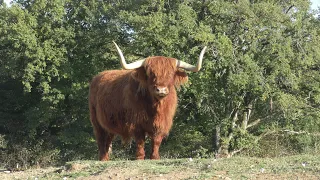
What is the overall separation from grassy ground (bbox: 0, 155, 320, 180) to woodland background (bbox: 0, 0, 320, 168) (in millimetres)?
12343

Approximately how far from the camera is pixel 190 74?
67.9ft

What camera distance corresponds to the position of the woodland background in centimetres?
2041

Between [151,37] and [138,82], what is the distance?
11.0 meters

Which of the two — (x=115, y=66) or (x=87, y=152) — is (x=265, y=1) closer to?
(x=115, y=66)

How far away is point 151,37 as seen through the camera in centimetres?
2030

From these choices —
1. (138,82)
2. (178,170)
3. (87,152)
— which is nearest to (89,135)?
(87,152)

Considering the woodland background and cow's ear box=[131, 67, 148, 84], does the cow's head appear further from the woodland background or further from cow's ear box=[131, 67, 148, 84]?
the woodland background

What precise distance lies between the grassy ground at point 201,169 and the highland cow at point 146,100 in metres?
1.77

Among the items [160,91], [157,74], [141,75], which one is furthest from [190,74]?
[160,91]

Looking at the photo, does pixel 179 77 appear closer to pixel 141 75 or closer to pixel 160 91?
pixel 141 75

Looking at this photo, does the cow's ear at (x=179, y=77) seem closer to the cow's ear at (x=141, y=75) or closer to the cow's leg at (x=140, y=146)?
the cow's ear at (x=141, y=75)

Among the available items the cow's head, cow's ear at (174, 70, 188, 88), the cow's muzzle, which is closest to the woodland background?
cow's ear at (174, 70, 188, 88)

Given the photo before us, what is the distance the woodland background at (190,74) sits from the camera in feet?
66.9

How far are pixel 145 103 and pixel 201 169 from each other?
9.81 ft
